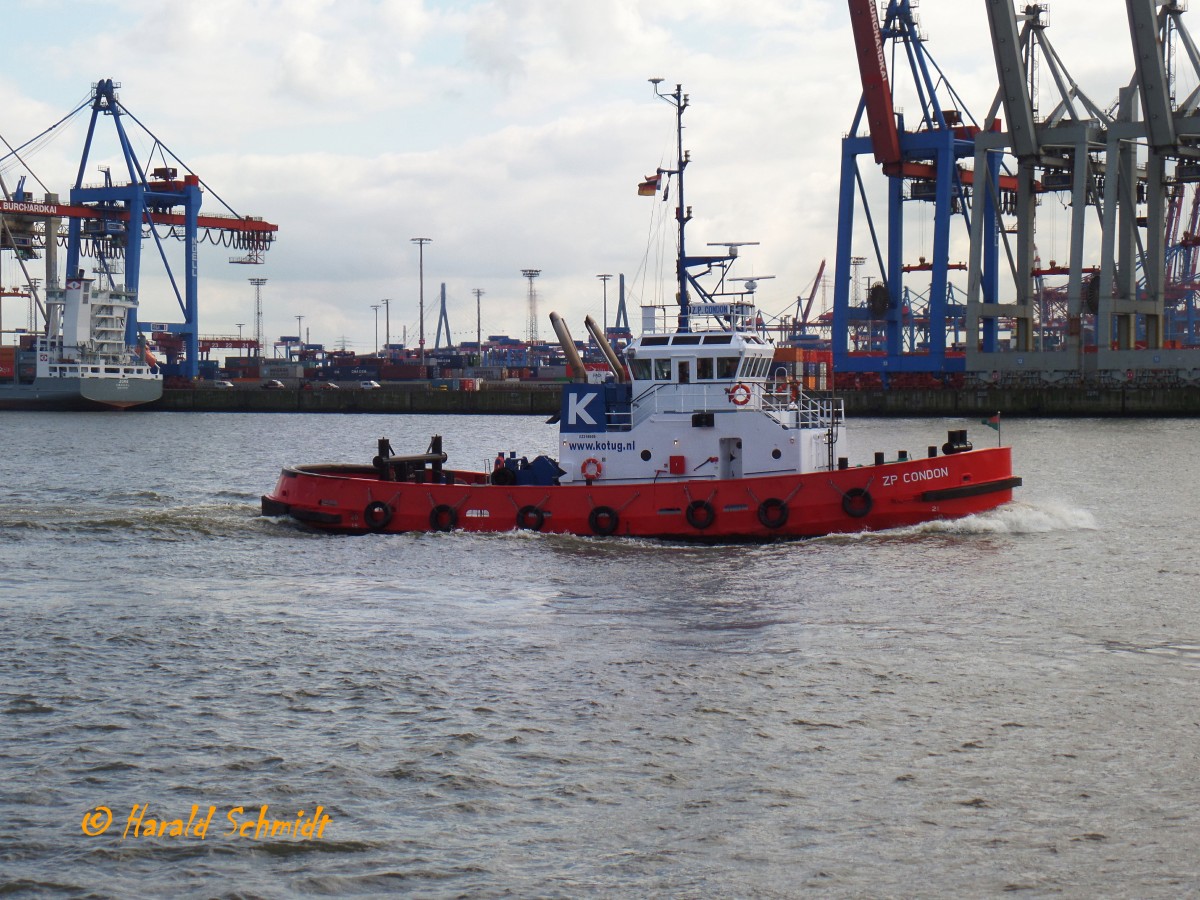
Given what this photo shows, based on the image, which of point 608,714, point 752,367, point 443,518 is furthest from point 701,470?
point 608,714

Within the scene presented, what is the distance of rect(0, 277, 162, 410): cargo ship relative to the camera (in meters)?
81.1

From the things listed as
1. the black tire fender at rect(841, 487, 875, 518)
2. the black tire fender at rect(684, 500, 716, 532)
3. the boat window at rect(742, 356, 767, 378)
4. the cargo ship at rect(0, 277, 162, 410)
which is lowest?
the black tire fender at rect(684, 500, 716, 532)

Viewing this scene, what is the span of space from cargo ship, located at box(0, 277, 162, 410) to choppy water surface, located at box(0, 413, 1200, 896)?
2474 inches

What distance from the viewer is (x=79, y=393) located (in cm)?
8069

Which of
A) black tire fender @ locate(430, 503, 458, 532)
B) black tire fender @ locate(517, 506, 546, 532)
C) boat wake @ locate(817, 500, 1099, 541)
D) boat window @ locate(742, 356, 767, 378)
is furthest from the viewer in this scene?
black tire fender @ locate(430, 503, 458, 532)

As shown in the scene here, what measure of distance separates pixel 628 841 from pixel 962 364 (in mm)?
64192

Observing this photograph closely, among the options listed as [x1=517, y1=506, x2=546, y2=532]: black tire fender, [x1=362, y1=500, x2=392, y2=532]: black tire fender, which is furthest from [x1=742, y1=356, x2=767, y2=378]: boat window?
[x1=362, y1=500, x2=392, y2=532]: black tire fender

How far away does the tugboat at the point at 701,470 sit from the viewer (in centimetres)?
2144

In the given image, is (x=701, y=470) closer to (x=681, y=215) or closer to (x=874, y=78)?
(x=681, y=215)

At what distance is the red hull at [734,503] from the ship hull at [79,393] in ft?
210

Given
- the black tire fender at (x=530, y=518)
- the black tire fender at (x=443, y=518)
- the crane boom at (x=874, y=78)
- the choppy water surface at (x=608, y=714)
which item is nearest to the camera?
the choppy water surface at (x=608, y=714)

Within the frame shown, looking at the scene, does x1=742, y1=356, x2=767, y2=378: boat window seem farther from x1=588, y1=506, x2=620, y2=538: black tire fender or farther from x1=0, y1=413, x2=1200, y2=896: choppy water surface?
x1=588, y1=506, x2=620, y2=538: black tire fender

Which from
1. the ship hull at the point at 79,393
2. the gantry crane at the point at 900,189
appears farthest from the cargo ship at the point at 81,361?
the gantry crane at the point at 900,189

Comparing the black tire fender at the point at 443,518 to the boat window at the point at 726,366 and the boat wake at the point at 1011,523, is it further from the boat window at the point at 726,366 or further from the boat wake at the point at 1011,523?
the boat wake at the point at 1011,523
